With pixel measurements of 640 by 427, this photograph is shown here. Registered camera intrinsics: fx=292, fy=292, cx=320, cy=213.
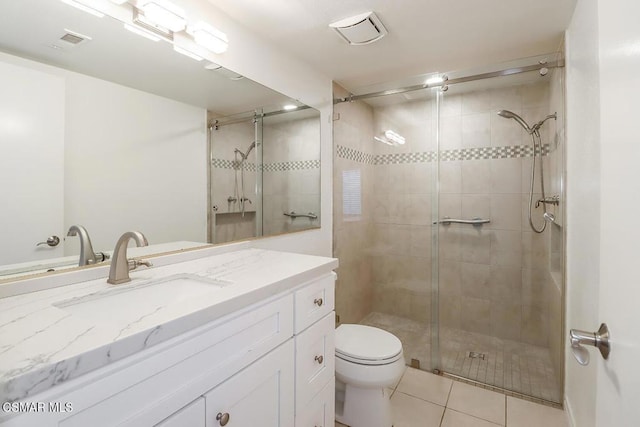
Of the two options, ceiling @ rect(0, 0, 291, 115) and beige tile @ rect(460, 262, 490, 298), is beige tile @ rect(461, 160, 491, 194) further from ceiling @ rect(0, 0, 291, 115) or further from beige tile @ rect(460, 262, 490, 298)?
ceiling @ rect(0, 0, 291, 115)

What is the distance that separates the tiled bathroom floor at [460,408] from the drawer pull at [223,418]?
1154mm

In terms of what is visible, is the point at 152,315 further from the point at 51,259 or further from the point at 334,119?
the point at 334,119

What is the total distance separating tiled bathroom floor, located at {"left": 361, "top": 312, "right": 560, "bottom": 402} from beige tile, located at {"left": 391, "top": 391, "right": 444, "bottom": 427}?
1.33 ft

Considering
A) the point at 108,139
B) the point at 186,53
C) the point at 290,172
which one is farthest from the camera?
the point at 290,172

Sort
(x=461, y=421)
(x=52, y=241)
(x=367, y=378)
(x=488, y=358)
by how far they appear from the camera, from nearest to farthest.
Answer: (x=52, y=241) → (x=367, y=378) → (x=461, y=421) → (x=488, y=358)

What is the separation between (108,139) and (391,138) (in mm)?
2337

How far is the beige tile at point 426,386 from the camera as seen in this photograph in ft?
6.20

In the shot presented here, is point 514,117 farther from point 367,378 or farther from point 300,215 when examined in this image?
point 367,378

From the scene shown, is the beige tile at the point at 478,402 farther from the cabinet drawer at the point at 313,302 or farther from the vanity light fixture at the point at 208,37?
the vanity light fixture at the point at 208,37

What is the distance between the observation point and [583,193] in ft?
4.62

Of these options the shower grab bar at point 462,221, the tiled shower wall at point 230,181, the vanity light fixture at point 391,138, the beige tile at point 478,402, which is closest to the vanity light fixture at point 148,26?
the tiled shower wall at point 230,181

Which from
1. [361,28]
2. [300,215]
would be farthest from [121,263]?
[361,28]

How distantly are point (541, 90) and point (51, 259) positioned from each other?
10.2 ft

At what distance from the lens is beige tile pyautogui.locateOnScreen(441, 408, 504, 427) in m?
1.64
